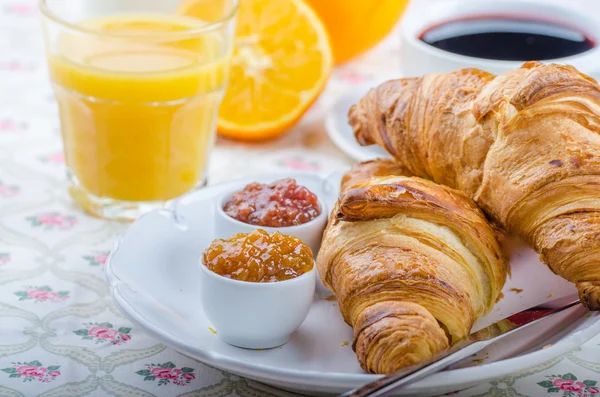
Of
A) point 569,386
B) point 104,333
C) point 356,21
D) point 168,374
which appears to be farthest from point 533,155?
point 356,21

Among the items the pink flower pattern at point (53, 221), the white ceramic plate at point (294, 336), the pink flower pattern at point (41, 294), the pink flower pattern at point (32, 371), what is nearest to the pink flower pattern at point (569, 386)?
the white ceramic plate at point (294, 336)

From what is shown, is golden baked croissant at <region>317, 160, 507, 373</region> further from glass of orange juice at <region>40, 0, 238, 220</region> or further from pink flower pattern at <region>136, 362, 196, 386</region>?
glass of orange juice at <region>40, 0, 238, 220</region>

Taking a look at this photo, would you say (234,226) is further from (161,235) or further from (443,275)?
(443,275)

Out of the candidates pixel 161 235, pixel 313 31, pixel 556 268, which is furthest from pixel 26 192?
pixel 556 268

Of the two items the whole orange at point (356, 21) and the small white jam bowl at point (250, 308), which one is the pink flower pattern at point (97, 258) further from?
the whole orange at point (356, 21)

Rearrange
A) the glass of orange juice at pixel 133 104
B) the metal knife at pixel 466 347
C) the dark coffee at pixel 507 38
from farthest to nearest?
the dark coffee at pixel 507 38, the glass of orange juice at pixel 133 104, the metal knife at pixel 466 347

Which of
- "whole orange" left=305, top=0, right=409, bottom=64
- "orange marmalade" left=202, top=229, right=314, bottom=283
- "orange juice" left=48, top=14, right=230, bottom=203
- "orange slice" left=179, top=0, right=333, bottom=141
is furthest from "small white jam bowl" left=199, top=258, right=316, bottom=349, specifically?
"whole orange" left=305, top=0, right=409, bottom=64
